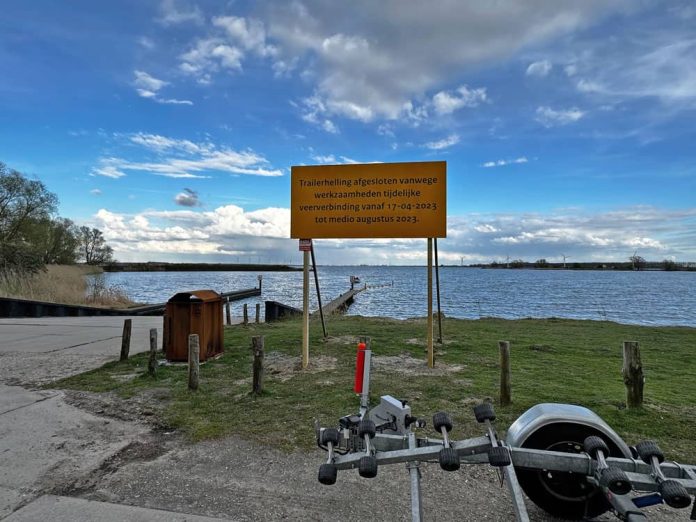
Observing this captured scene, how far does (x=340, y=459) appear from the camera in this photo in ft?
8.63

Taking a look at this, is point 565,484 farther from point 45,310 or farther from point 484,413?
point 45,310

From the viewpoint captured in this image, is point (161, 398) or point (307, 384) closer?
point (161, 398)

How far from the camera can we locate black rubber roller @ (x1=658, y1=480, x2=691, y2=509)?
6.89ft

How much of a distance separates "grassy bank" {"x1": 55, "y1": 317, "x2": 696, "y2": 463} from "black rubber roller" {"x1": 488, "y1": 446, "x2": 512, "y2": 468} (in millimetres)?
2477

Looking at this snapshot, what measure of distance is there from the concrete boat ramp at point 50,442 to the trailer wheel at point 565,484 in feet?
7.68

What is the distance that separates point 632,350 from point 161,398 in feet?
20.5

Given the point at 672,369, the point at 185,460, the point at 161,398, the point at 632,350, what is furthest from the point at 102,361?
the point at 672,369

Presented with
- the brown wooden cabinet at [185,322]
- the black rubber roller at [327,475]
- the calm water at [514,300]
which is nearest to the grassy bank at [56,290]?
the calm water at [514,300]

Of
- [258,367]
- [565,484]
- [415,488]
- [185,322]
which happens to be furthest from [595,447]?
[185,322]

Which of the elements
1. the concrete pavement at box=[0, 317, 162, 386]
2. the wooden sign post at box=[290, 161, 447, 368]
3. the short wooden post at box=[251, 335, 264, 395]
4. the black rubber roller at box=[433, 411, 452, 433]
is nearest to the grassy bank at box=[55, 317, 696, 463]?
the short wooden post at box=[251, 335, 264, 395]

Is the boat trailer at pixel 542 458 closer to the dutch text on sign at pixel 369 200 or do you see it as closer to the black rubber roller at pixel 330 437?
the black rubber roller at pixel 330 437

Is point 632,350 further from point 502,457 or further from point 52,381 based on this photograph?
point 52,381

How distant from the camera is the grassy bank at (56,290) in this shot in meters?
24.5

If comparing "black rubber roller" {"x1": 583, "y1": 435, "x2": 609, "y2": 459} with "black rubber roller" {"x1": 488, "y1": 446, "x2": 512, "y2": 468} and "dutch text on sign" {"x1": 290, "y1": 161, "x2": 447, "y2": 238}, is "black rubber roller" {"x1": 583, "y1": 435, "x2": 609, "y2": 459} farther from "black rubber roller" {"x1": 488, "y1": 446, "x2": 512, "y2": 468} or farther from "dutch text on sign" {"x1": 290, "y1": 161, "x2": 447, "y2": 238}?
"dutch text on sign" {"x1": 290, "y1": 161, "x2": 447, "y2": 238}
